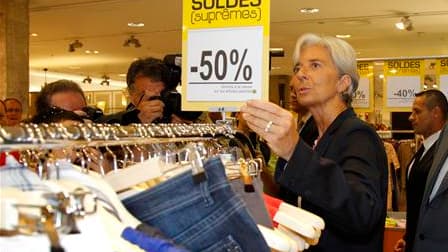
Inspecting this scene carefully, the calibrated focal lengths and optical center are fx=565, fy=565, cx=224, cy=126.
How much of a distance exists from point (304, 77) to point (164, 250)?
3.82ft

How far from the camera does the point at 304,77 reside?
6.19ft

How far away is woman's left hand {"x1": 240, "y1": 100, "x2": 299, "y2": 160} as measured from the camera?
140cm

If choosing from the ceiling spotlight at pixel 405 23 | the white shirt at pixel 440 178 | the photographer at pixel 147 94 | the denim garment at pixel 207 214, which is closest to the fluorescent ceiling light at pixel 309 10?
the ceiling spotlight at pixel 405 23

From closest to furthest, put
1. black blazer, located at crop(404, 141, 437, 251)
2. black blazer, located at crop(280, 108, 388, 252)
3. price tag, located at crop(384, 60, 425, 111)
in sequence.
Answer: black blazer, located at crop(280, 108, 388, 252) < black blazer, located at crop(404, 141, 437, 251) < price tag, located at crop(384, 60, 425, 111)

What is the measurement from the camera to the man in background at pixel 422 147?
3164 millimetres

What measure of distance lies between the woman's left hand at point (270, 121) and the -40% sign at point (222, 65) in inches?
14.6

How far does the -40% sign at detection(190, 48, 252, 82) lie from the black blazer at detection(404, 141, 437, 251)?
5.59ft

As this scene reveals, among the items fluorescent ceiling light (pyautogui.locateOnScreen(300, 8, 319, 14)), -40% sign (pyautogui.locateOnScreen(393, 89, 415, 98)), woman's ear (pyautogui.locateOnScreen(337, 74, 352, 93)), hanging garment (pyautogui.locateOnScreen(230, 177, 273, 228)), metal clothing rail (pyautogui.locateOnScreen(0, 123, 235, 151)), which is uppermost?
fluorescent ceiling light (pyautogui.locateOnScreen(300, 8, 319, 14))

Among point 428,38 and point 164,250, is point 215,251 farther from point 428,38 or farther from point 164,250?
point 428,38

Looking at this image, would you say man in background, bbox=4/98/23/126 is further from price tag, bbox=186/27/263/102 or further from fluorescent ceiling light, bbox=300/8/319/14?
fluorescent ceiling light, bbox=300/8/319/14

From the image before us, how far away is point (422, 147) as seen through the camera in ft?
12.3

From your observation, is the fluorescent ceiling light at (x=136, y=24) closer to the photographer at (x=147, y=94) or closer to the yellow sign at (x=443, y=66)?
the yellow sign at (x=443, y=66)

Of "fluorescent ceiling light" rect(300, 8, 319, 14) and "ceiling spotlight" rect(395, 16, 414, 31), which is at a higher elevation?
"fluorescent ceiling light" rect(300, 8, 319, 14)

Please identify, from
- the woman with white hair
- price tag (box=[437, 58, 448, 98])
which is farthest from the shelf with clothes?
price tag (box=[437, 58, 448, 98])
